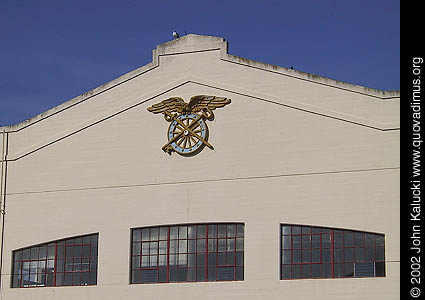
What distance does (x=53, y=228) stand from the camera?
134 ft

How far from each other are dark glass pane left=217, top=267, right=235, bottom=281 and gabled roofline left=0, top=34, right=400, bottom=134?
26.3 feet

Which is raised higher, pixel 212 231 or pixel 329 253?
pixel 212 231

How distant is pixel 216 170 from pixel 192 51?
5288mm

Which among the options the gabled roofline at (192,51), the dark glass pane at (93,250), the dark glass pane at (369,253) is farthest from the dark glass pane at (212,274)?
the gabled roofline at (192,51)

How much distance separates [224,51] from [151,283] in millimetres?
9917

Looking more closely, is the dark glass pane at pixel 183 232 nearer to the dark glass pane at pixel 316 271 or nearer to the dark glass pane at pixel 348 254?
the dark glass pane at pixel 316 271

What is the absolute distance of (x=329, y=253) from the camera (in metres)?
36.4

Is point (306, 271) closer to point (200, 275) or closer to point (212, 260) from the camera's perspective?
point (212, 260)

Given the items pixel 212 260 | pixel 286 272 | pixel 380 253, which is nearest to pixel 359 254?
pixel 380 253

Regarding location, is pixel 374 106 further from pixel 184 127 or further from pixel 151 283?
pixel 151 283

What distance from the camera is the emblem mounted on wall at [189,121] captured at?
127ft

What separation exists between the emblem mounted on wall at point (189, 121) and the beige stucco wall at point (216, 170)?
28 cm

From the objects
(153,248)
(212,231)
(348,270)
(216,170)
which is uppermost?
(216,170)
